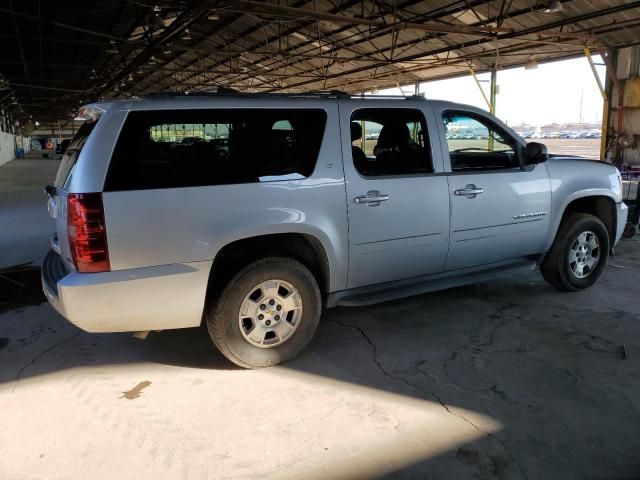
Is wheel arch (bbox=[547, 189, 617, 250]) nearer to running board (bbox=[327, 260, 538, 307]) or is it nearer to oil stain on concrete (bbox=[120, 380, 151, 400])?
running board (bbox=[327, 260, 538, 307])

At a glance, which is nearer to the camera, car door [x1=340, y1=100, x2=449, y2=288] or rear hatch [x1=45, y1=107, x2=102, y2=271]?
rear hatch [x1=45, y1=107, x2=102, y2=271]

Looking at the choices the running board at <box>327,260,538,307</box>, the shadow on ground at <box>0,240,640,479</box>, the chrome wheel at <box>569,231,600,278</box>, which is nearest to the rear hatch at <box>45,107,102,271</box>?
the shadow on ground at <box>0,240,640,479</box>

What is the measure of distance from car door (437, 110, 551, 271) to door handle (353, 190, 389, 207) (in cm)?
71

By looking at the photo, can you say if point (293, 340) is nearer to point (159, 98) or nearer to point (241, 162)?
point (241, 162)

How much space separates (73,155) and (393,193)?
7.70ft

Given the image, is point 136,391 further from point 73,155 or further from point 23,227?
point 23,227

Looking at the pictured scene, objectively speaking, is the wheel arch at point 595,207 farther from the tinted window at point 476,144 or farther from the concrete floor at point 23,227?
the concrete floor at point 23,227

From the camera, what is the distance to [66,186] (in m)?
3.37

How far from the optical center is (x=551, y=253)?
518 centimetres

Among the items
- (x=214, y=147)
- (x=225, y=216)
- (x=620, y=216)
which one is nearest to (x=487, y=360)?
(x=225, y=216)

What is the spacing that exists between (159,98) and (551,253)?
13.2 ft

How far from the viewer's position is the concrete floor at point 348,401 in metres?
2.67

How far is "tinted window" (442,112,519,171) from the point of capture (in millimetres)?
4453

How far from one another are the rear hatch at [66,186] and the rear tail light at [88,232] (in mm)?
122
